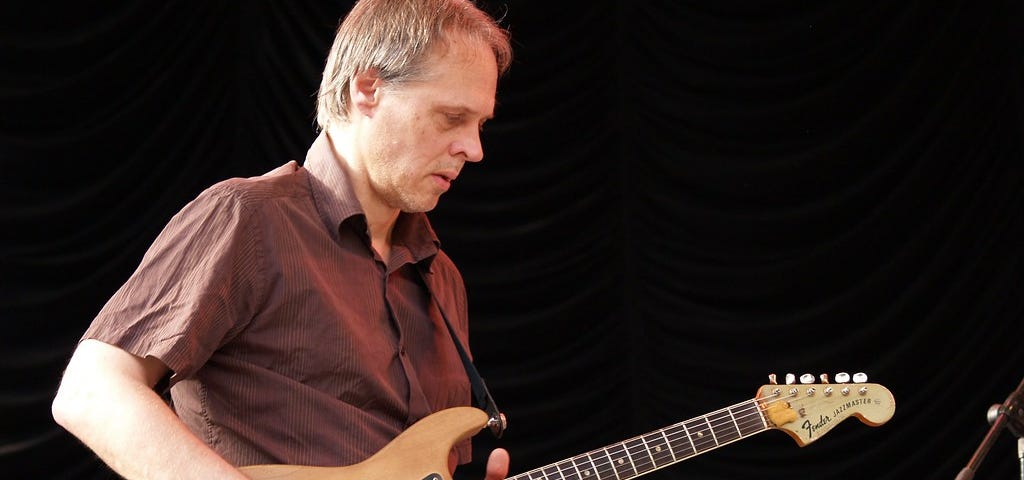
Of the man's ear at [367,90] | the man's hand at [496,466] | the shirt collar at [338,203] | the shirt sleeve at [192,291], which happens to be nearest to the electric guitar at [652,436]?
the man's hand at [496,466]

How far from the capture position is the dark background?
4062 mm

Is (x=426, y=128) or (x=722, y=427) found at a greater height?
(x=426, y=128)

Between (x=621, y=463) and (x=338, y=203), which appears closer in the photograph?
(x=338, y=203)

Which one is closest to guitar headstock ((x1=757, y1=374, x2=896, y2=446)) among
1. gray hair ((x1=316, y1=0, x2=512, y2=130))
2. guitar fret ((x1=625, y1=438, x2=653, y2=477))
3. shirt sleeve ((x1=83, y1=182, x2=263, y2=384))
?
guitar fret ((x1=625, y1=438, x2=653, y2=477))

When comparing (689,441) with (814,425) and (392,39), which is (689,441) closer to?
(814,425)

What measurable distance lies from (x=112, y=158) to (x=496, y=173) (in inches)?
56.4

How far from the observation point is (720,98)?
4.26 meters

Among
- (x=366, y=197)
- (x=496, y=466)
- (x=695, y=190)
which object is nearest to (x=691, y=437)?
(x=496, y=466)

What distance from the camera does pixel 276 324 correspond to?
1.89 metres

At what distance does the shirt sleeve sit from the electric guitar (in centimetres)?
25

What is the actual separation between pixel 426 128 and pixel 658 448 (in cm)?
80

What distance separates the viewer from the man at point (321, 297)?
1698 millimetres

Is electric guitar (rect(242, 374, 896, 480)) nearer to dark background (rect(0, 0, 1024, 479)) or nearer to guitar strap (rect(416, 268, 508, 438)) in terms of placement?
guitar strap (rect(416, 268, 508, 438))

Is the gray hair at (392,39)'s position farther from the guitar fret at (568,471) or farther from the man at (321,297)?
the guitar fret at (568,471)
